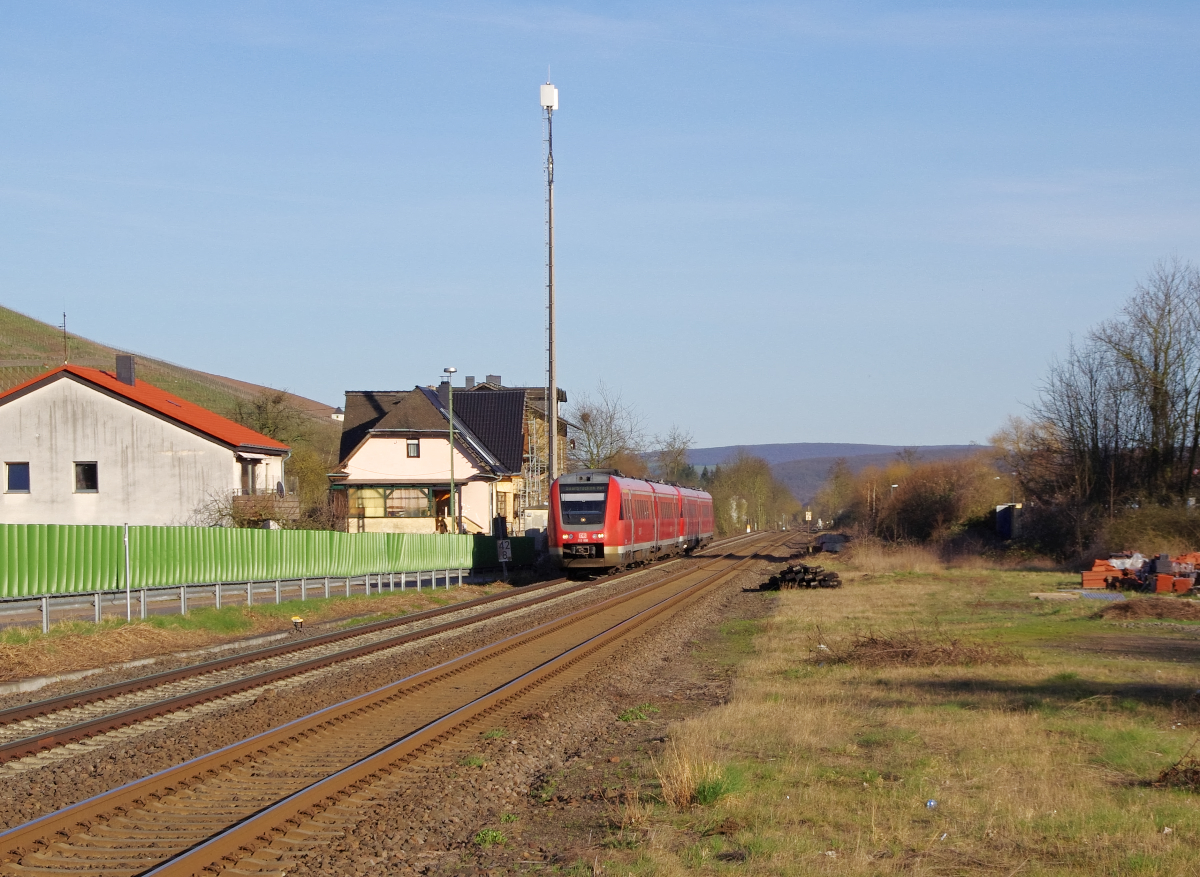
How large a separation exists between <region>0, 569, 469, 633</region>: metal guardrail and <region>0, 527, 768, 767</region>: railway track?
3655mm

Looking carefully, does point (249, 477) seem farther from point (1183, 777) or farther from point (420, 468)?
point (1183, 777)

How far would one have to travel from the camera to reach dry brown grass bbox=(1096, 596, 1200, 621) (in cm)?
2070

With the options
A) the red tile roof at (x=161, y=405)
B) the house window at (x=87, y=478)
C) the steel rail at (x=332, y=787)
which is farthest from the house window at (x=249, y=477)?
the steel rail at (x=332, y=787)

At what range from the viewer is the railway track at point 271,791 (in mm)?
6629

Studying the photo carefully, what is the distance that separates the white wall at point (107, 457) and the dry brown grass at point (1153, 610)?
104 feet

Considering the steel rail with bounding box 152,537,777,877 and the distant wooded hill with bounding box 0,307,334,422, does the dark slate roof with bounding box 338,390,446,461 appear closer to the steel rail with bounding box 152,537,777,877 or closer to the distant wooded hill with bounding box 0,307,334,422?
the distant wooded hill with bounding box 0,307,334,422

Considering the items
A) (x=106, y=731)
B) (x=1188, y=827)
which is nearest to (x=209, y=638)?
(x=106, y=731)

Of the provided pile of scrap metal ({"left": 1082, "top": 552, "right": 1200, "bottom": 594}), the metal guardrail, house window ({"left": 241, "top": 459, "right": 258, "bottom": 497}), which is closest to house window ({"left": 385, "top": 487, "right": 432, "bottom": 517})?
house window ({"left": 241, "top": 459, "right": 258, "bottom": 497})

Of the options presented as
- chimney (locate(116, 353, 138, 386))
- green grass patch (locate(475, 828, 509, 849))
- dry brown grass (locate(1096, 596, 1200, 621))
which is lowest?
dry brown grass (locate(1096, 596, 1200, 621))

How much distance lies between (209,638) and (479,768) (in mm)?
12487

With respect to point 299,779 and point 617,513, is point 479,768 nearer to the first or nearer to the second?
point 299,779

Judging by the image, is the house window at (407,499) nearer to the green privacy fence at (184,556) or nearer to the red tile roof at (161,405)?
the red tile roof at (161,405)

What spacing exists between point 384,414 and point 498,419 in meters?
6.84

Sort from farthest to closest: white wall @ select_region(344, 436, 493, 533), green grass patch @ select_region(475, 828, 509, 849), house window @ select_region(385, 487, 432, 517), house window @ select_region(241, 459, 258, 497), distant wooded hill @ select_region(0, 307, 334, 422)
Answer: distant wooded hill @ select_region(0, 307, 334, 422) < white wall @ select_region(344, 436, 493, 533) < house window @ select_region(385, 487, 432, 517) < house window @ select_region(241, 459, 258, 497) < green grass patch @ select_region(475, 828, 509, 849)
